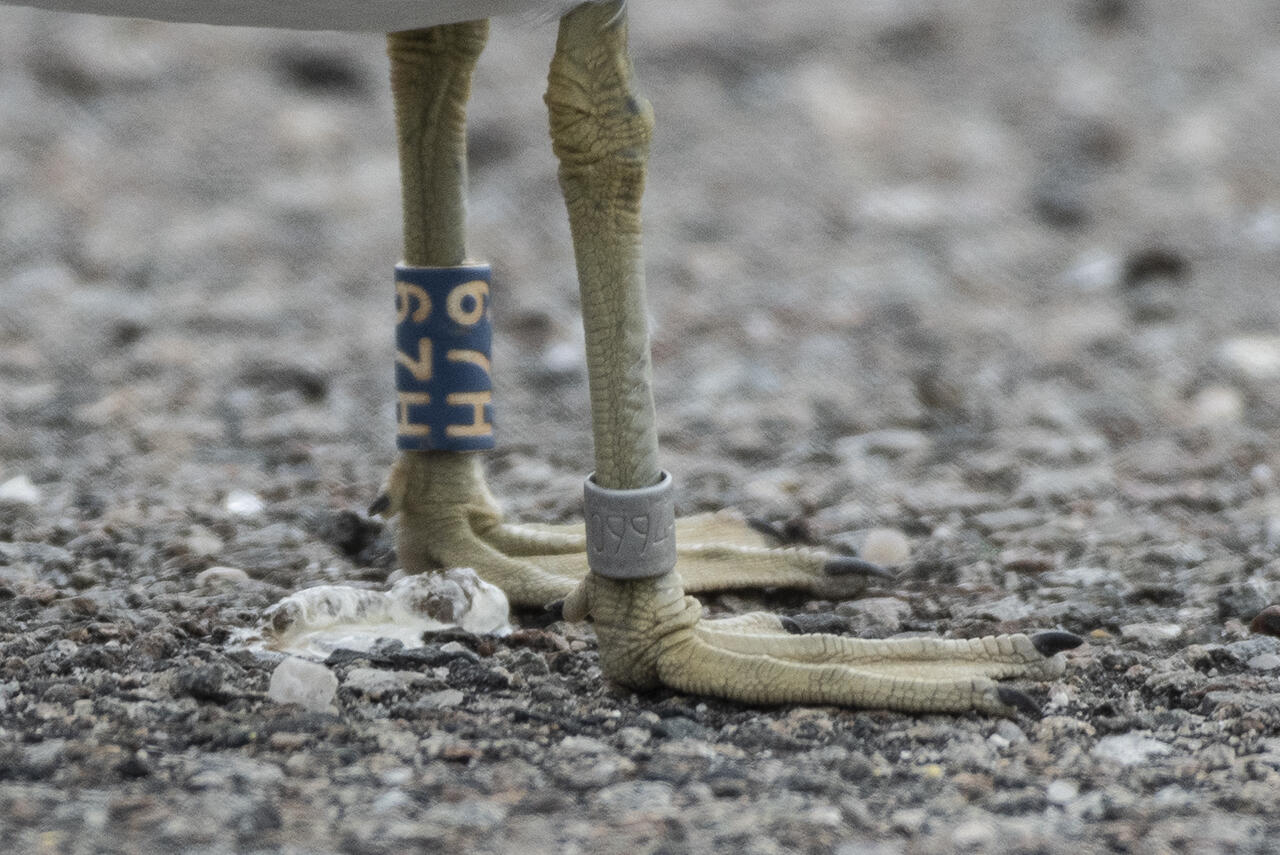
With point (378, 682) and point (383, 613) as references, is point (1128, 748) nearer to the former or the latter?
point (378, 682)

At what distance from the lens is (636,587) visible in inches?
115

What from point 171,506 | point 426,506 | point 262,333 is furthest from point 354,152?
point 426,506

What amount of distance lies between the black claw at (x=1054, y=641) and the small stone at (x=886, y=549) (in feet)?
2.78

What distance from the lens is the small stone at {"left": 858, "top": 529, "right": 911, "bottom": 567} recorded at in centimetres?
383

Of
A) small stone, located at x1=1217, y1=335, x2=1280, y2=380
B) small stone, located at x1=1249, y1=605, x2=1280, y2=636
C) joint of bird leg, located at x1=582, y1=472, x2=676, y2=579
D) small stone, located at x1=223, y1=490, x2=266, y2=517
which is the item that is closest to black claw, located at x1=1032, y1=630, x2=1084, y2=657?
small stone, located at x1=1249, y1=605, x2=1280, y2=636

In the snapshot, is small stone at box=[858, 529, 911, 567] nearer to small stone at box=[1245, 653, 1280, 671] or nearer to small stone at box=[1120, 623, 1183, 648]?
small stone at box=[1120, 623, 1183, 648]

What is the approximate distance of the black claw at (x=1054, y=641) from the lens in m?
2.92

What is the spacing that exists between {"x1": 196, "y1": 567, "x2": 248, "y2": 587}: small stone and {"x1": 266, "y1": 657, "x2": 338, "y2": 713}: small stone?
721 mm

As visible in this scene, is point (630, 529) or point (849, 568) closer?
point (630, 529)

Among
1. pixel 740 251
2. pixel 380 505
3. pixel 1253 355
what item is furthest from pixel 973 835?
pixel 740 251

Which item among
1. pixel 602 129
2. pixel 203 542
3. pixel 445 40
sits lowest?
pixel 203 542

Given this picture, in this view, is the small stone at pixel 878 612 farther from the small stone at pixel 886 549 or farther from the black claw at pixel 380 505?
the black claw at pixel 380 505

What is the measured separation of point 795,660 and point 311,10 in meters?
1.40

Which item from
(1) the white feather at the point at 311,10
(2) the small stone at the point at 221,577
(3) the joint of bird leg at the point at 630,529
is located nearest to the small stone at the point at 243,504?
(2) the small stone at the point at 221,577
